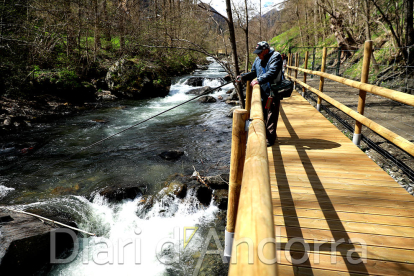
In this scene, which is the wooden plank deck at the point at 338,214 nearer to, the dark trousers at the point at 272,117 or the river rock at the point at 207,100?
the dark trousers at the point at 272,117

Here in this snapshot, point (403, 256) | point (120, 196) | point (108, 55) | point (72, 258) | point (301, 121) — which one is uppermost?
point (108, 55)

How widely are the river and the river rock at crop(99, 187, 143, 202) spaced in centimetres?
12

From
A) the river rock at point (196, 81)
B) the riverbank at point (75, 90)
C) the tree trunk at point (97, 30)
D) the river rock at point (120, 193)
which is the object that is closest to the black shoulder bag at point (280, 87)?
the river rock at point (120, 193)

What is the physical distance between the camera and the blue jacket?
13.4 feet

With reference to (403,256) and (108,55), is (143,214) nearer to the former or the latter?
(403,256)

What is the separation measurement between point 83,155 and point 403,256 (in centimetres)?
760

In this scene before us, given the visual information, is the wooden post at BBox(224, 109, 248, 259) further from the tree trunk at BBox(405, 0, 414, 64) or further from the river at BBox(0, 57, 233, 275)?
the tree trunk at BBox(405, 0, 414, 64)

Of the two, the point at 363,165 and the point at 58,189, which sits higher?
the point at 363,165

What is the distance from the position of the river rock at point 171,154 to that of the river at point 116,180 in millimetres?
161

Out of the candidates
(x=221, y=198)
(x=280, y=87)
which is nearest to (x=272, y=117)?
(x=280, y=87)

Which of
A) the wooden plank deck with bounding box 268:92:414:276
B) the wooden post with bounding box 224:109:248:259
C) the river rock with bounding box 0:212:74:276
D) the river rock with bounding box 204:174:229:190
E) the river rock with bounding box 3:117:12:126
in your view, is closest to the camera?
the wooden plank deck with bounding box 268:92:414:276

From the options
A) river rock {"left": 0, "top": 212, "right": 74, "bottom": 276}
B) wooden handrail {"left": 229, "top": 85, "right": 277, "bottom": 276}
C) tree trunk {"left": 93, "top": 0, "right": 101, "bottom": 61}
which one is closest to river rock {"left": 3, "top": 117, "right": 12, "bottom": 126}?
river rock {"left": 0, "top": 212, "right": 74, "bottom": 276}

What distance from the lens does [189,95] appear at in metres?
17.0

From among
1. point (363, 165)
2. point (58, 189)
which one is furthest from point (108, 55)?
point (363, 165)
